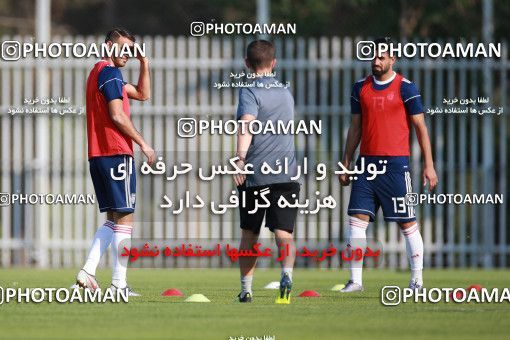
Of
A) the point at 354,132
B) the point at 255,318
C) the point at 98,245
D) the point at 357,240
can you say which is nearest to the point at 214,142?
the point at 354,132

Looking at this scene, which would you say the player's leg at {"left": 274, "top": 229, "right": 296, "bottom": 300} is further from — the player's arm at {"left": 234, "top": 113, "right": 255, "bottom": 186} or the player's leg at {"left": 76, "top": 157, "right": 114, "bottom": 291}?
the player's leg at {"left": 76, "top": 157, "right": 114, "bottom": 291}

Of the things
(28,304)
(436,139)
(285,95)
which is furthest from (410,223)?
(436,139)

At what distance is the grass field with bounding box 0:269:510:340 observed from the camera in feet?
25.7

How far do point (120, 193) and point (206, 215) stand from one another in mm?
7302

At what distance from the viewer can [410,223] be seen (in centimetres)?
1123

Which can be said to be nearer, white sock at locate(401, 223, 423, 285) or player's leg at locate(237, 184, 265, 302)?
player's leg at locate(237, 184, 265, 302)

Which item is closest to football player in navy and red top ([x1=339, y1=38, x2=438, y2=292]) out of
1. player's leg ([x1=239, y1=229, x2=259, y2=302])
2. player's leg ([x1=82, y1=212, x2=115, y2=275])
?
player's leg ([x1=239, y1=229, x2=259, y2=302])

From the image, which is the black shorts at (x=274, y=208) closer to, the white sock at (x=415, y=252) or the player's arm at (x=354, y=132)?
the player's arm at (x=354, y=132)

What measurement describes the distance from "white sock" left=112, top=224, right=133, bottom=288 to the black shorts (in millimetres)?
1151

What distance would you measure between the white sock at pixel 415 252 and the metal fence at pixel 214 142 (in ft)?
20.0

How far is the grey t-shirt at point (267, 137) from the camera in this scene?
31.4 feet

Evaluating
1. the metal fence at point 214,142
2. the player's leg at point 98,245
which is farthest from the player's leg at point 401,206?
the metal fence at point 214,142

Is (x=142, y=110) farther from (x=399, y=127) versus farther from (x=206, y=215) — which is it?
(x=399, y=127)

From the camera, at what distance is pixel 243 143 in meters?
9.55
